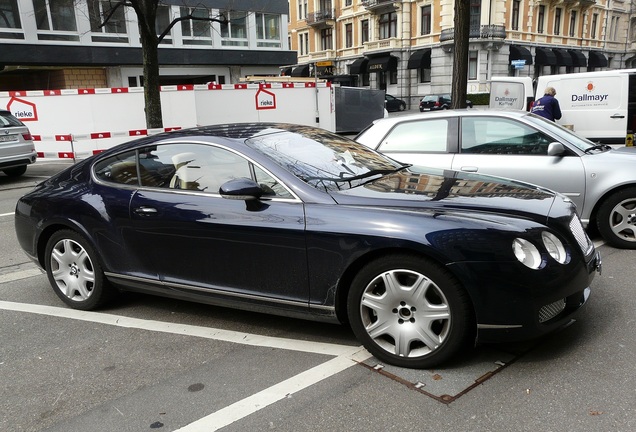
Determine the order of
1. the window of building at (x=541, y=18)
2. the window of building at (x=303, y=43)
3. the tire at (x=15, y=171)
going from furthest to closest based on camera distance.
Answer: the window of building at (x=303, y=43) < the window of building at (x=541, y=18) < the tire at (x=15, y=171)

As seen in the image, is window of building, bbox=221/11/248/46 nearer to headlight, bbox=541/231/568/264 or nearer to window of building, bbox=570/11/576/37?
headlight, bbox=541/231/568/264

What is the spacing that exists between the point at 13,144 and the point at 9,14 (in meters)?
16.1

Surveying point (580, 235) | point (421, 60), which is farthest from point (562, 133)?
point (421, 60)

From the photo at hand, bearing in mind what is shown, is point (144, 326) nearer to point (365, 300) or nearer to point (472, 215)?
point (365, 300)

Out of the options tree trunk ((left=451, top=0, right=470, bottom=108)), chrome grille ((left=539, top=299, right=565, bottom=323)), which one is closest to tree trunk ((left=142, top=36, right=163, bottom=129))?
tree trunk ((left=451, top=0, right=470, bottom=108))

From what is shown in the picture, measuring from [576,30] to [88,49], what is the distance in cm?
4312

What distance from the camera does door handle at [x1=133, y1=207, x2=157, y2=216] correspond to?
3.95 metres

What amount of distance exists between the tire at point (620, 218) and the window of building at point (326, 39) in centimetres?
5296

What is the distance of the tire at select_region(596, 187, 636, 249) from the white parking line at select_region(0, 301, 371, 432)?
3.58 metres

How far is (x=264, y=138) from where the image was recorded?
3994mm

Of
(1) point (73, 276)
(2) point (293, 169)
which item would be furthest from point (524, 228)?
(1) point (73, 276)

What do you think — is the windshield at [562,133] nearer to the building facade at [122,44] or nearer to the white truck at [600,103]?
the white truck at [600,103]

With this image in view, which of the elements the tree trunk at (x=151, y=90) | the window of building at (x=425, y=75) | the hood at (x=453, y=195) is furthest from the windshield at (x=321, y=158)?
the window of building at (x=425, y=75)

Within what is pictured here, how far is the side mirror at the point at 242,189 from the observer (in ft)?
11.4
